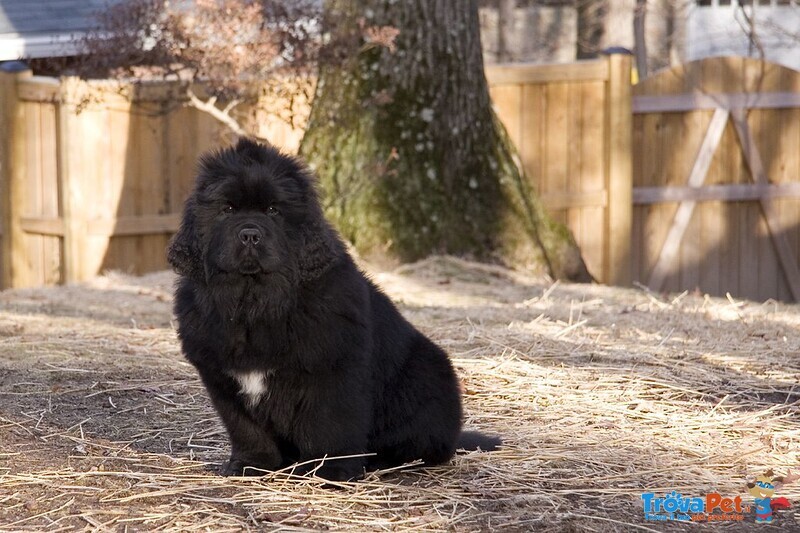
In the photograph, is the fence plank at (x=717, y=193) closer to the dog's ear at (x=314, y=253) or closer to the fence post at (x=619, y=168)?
the fence post at (x=619, y=168)

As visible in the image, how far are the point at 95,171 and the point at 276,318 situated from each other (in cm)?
859

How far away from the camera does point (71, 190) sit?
39.4 ft

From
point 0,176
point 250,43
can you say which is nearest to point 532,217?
point 250,43

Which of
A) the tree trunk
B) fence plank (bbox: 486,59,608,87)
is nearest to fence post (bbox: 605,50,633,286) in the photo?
fence plank (bbox: 486,59,608,87)

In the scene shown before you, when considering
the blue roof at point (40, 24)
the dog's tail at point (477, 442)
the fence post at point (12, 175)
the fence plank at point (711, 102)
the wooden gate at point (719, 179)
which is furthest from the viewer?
the blue roof at point (40, 24)

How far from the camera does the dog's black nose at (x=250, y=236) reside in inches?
157

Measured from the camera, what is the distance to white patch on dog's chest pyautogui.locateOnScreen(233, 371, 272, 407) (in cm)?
412

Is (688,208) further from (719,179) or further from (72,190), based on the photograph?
(72,190)

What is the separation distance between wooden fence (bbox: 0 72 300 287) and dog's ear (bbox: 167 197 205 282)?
7728 millimetres

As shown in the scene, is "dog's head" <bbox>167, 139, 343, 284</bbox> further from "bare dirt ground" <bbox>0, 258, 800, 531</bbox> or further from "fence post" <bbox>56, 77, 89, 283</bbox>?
"fence post" <bbox>56, 77, 89, 283</bbox>

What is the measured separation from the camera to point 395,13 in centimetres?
1050

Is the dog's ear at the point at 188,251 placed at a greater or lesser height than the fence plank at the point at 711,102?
lesser

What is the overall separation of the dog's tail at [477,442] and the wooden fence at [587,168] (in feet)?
25.1

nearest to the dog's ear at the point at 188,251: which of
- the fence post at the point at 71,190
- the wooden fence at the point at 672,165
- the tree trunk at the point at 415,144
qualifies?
the tree trunk at the point at 415,144
